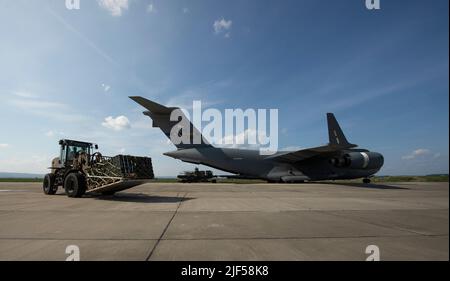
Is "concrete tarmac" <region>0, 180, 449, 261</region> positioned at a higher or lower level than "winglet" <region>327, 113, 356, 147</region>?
lower

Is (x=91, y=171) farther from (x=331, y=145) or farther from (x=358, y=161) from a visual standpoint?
(x=358, y=161)

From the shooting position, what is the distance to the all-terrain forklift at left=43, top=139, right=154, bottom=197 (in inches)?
457

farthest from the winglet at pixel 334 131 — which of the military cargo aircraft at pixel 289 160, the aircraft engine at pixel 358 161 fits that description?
the aircraft engine at pixel 358 161

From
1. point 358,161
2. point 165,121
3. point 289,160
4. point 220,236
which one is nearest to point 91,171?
point 220,236

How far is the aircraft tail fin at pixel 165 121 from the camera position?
20688 mm

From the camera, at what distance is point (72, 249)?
4.14m

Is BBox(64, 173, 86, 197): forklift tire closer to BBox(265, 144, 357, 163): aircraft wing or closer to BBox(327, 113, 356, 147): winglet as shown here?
BBox(265, 144, 357, 163): aircraft wing

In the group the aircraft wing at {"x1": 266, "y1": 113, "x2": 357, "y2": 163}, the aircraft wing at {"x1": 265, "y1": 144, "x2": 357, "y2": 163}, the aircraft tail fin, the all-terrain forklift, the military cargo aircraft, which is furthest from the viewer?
the military cargo aircraft

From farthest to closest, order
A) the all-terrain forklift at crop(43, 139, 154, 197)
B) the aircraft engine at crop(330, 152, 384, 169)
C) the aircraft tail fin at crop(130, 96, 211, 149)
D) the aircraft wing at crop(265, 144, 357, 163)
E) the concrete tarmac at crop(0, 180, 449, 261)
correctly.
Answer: the aircraft engine at crop(330, 152, 384, 169), the aircraft wing at crop(265, 144, 357, 163), the aircraft tail fin at crop(130, 96, 211, 149), the all-terrain forklift at crop(43, 139, 154, 197), the concrete tarmac at crop(0, 180, 449, 261)

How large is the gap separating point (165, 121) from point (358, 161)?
67.2 ft

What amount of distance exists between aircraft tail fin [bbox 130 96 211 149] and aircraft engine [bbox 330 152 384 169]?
46.5 feet

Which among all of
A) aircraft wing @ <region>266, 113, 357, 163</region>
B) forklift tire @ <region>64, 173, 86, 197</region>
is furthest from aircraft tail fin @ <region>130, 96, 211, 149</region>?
aircraft wing @ <region>266, 113, 357, 163</region>

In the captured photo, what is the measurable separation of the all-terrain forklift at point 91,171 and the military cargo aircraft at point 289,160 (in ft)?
34.3
